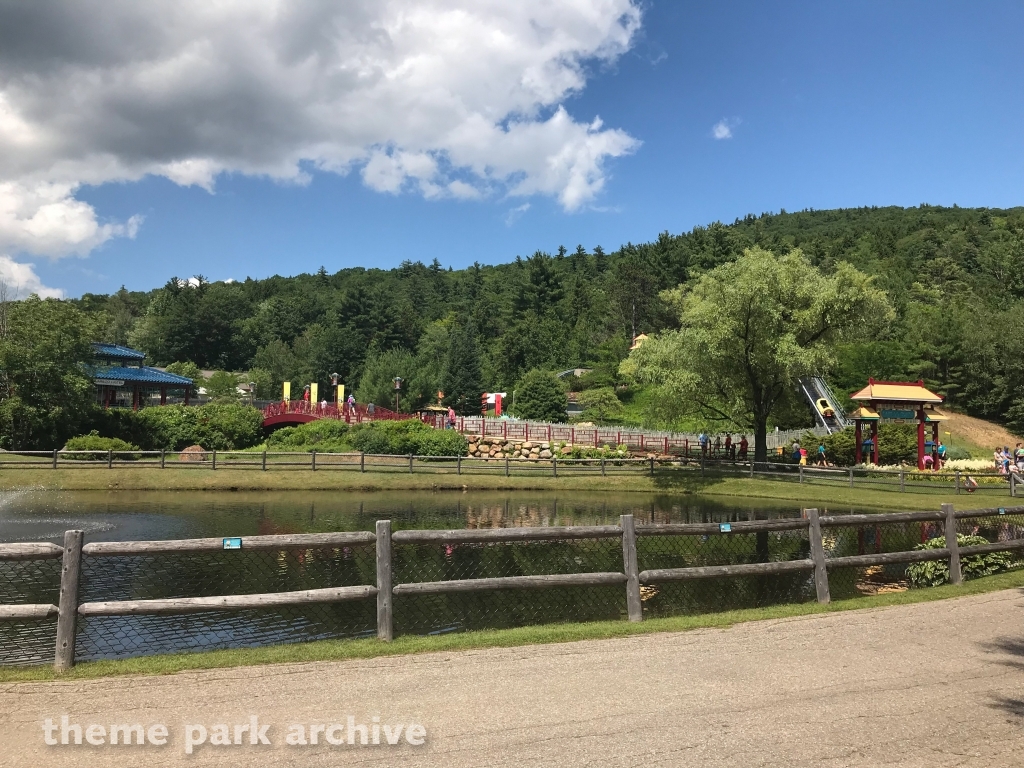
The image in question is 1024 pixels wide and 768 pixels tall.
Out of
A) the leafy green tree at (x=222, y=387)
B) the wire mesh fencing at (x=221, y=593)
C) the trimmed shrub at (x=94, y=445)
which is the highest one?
the leafy green tree at (x=222, y=387)

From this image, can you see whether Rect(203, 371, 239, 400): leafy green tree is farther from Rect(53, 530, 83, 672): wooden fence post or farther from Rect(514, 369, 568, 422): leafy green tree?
Rect(53, 530, 83, 672): wooden fence post

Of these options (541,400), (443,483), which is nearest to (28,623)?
(443,483)

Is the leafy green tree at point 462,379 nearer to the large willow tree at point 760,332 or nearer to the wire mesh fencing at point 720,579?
the large willow tree at point 760,332

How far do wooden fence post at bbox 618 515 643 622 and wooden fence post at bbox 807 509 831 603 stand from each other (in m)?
2.82

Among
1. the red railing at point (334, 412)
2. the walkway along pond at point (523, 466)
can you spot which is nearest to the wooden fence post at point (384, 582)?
the walkway along pond at point (523, 466)

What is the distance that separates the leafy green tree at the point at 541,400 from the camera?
188 feet

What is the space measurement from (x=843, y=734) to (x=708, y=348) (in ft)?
92.5

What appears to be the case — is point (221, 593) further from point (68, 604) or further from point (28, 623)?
point (68, 604)

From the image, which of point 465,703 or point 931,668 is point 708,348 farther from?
point 465,703

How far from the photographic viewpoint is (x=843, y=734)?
18.0 feet

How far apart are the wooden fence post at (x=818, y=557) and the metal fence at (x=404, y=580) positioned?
0.08 ft

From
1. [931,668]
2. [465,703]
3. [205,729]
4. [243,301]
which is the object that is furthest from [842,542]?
[243,301]

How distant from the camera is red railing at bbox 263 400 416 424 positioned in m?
48.1

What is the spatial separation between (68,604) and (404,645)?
3606 millimetres
